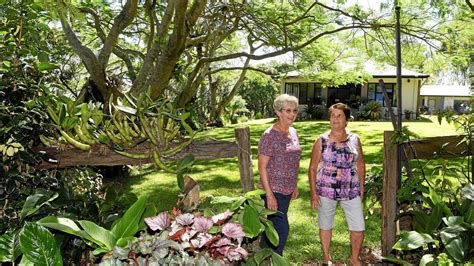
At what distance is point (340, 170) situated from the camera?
368cm

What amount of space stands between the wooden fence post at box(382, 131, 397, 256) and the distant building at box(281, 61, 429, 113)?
2225 centimetres

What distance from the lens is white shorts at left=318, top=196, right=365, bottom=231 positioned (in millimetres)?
3698

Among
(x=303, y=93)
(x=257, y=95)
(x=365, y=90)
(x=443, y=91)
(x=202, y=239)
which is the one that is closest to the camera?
(x=202, y=239)

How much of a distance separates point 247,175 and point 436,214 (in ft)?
4.59

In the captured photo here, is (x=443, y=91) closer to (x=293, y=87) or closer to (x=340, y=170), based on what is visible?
(x=293, y=87)

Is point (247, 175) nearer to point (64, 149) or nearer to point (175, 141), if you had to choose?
point (175, 141)

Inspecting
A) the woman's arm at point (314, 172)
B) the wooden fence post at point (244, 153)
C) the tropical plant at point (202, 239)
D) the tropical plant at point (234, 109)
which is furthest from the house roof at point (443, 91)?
the tropical plant at point (202, 239)

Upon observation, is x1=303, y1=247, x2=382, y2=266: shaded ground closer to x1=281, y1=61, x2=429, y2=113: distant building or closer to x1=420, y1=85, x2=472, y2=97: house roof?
x1=281, y1=61, x2=429, y2=113: distant building

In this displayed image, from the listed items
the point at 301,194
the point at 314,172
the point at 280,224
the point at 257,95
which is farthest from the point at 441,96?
the point at 280,224

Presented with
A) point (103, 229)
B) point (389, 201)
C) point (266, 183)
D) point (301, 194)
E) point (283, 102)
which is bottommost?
point (301, 194)

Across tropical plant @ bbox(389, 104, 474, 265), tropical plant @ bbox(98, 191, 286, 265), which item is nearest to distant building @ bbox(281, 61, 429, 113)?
tropical plant @ bbox(389, 104, 474, 265)

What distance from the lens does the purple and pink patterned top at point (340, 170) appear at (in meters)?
3.68

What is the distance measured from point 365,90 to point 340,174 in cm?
2577

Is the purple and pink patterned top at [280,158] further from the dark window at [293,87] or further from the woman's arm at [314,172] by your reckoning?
the dark window at [293,87]
